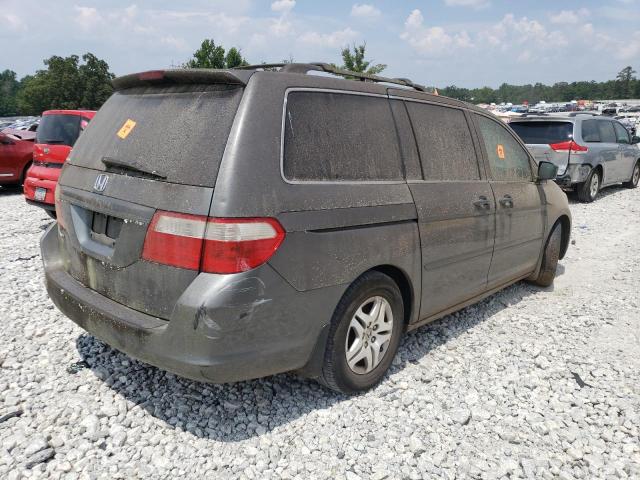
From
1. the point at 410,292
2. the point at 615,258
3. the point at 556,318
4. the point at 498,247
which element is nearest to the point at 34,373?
the point at 410,292

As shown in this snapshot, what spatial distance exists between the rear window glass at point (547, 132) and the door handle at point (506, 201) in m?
7.30

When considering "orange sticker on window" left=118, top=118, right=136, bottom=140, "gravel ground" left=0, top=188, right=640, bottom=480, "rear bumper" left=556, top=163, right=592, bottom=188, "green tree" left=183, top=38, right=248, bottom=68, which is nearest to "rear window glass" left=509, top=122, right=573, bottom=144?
"rear bumper" left=556, top=163, right=592, bottom=188

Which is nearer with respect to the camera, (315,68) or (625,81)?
(315,68)

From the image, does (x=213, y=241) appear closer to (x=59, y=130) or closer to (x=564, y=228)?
(x=564, y=228)

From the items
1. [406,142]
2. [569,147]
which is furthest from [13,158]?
[569,147]

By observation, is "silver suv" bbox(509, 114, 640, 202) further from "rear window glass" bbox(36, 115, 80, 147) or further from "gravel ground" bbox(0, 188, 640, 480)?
"rear window glass" bbox(36, 115, 80, 147)

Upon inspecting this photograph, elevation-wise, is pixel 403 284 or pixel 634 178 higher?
pixel 403 284

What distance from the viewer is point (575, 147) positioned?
35.4 feet

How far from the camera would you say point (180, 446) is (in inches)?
107

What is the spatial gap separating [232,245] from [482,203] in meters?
2.35

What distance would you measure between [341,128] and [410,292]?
3.91 ft

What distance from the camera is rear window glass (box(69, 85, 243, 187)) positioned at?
8.20 ft

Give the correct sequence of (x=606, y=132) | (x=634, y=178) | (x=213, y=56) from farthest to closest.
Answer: (x=213, y=56) → (x=634, y=178) → (x=606, y=132)

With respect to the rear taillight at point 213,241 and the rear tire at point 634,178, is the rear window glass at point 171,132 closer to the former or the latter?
the rear taillight at point 213,241
